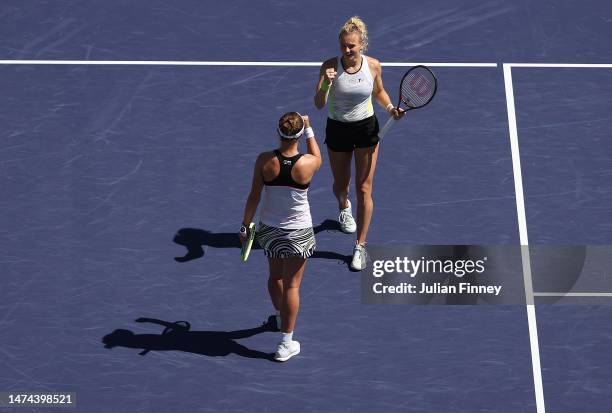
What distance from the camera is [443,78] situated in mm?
18188

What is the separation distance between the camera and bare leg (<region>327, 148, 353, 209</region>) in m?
15.6

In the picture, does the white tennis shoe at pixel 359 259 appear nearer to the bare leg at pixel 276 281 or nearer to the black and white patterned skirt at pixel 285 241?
the bare leg at pixel 276 281

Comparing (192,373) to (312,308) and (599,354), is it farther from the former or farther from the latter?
(599,354)

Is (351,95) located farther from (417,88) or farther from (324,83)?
(417,88)

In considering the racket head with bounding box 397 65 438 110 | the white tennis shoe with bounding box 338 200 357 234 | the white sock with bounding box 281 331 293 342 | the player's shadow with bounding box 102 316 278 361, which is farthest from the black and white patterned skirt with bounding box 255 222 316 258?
the racket head with bounding box 397 65 438 110

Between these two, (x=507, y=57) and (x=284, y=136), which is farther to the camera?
(x=507, y=57)

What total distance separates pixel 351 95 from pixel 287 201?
5.74 feet

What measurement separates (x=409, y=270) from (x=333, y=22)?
15.4 feet

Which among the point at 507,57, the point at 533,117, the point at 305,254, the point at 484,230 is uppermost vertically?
the point at 507,57

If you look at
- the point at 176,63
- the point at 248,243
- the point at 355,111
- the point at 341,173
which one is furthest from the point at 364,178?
the point at 176,63

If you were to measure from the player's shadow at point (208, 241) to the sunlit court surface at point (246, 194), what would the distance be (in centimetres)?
2

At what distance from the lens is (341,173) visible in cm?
1577

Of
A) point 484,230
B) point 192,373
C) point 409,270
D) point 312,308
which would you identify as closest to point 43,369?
point 192,373

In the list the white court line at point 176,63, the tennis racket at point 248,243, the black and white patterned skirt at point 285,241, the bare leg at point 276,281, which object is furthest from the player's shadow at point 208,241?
the white court line at point 176,63
